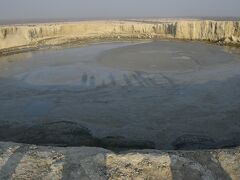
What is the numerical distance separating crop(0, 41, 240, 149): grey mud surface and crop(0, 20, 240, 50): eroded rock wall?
660 cm

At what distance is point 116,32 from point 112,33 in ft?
2.47

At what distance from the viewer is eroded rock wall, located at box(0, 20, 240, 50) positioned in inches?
843

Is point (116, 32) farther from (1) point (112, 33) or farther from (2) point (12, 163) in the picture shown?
(2) point (12, 163)

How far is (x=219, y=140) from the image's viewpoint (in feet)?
22.6

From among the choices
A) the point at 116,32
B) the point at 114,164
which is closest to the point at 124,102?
the point at 114,164

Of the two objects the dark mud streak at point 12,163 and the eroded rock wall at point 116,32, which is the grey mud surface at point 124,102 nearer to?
the dark mud streak at point 12,163

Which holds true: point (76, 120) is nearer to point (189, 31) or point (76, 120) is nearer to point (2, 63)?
point (2, 63)

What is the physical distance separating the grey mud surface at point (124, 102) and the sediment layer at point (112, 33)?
6.33 m

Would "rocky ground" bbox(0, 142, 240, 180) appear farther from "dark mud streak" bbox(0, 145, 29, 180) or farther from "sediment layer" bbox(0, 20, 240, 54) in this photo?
"sediment layer" bbox(0, 20, 240, 54)

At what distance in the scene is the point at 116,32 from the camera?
27.0 meters

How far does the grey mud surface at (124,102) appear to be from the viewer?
7090 millimetres

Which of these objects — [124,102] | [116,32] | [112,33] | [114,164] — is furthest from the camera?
[116,32]

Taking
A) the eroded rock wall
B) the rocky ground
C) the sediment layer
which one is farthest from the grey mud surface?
the eroded rock wall

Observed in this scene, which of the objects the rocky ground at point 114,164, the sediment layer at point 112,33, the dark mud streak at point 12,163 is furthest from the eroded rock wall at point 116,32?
the rocky ground at point 114,164
